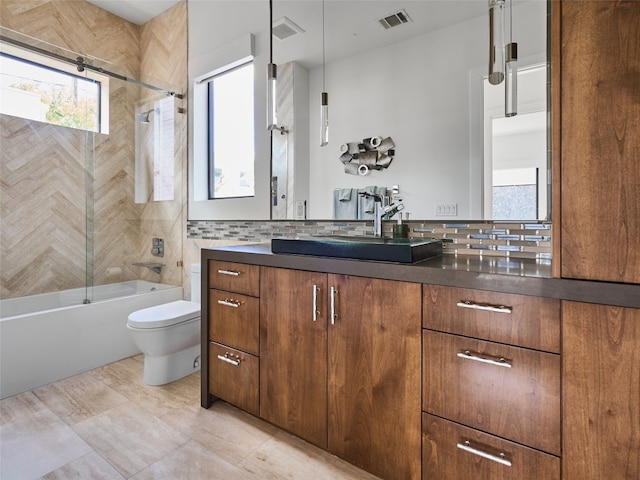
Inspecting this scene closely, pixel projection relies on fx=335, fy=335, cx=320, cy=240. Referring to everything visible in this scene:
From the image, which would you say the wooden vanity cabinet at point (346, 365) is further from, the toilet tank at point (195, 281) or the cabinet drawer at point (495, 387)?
the toilet tank at point (195, 281)

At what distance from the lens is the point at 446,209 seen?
62.8 inches

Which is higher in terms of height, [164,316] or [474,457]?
[164,316]

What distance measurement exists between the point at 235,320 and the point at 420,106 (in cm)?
141

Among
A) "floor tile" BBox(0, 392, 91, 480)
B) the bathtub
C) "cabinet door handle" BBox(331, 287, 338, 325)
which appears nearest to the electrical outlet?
"cabinet door handle" BBox(331, 287, 338, 325)

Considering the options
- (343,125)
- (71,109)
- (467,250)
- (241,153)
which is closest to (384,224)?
(467,250)

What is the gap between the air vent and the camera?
1.72 m

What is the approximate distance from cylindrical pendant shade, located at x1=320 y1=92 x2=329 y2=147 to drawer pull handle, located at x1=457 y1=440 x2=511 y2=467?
1574 mm

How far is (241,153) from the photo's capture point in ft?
8.27

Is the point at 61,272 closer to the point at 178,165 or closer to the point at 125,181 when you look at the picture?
the point at 125,181

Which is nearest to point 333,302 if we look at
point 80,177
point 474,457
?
point 474,457

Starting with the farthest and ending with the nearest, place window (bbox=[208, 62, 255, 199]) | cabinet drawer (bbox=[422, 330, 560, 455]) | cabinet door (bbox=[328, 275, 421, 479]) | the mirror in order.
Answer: window (bbox=[208, 62, 255, 199]) → the mirror → cabinet door (bbox=[328, 275, 421, 479]) → cabinet drawer (bbox=[422, 330, 560, 455])

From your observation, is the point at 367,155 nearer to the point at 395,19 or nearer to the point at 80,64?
the point at 395,19

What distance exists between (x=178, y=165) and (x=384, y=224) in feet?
6.68

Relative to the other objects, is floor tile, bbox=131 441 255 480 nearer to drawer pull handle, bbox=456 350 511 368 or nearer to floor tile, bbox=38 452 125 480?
floor tile, bbox=38 452 125 480
